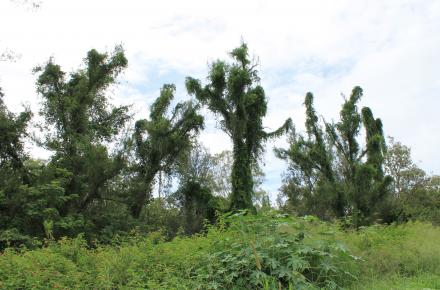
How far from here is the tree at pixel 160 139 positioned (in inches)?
1191

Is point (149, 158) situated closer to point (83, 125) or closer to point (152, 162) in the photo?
point (152, 162)

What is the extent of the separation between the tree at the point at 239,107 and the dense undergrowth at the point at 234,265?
2027 centimetres

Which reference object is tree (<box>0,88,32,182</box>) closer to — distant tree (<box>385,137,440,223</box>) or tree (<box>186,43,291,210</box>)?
tree (<box>186,43,291,210</box>)

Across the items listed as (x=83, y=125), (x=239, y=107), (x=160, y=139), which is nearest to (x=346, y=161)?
(x=239, y=107)

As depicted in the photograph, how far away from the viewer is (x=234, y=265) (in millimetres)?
6309

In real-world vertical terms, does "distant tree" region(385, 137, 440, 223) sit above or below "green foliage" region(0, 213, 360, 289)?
above

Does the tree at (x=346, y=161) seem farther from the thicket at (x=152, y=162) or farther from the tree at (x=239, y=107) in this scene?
the tree at (x=239, y=107)

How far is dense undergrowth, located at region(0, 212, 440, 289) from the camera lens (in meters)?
6.17

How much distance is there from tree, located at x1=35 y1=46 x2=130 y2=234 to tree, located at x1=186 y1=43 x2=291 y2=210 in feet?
19.1

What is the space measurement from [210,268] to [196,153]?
33636mm

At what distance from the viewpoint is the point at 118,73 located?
29156 millimetres

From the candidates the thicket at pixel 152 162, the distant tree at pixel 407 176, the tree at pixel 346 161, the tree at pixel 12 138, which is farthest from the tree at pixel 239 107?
the distant tree at pixel 407 176

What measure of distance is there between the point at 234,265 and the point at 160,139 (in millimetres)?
24571

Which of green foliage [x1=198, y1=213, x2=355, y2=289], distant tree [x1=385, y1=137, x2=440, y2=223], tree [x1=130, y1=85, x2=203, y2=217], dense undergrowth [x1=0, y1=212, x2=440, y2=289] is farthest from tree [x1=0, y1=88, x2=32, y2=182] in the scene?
distant tree [x1=385, y1=137, x2=440, y2=223]
